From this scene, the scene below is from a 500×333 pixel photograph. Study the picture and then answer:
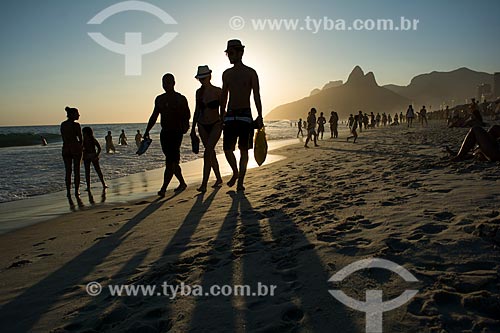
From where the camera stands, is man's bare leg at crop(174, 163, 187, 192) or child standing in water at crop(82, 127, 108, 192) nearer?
man's bare leg at crop(174, 163, 187, 192)

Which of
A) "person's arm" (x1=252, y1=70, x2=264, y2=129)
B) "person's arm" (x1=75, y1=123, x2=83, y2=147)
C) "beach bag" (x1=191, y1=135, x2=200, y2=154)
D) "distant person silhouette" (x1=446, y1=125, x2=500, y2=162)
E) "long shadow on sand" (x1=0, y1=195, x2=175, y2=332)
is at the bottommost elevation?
"long shadow on sand" (x1=0, y1=195, x2=175, y2=332)

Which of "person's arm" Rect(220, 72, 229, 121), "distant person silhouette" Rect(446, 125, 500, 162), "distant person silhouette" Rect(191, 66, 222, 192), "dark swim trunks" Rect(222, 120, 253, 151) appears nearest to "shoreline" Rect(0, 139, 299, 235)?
"distant person silhouette" Rect(191, 66, 222, 192)

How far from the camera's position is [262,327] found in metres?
1.79

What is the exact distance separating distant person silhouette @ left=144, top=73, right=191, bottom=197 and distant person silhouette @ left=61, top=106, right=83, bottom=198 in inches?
96.9

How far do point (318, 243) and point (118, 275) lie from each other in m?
1.63

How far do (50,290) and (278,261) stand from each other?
68.5 inches

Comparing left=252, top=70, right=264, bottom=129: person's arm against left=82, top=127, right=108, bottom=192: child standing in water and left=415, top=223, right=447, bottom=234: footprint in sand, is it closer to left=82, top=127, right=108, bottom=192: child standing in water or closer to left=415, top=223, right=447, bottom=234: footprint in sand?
left=415, top=223, right=447, bottom=234: footprint in sand

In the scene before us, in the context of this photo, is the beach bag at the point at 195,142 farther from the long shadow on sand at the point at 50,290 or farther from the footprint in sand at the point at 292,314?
the footprint in sand at the point at 292,314

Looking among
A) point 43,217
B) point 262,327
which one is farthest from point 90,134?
point 262,327

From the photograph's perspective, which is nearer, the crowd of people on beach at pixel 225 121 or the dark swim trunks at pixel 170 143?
the crowd of people on beach at pixel 225 121

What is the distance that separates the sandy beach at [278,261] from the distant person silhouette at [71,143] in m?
3.22

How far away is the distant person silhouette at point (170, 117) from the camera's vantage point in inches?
255

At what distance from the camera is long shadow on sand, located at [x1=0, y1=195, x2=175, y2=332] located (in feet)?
7.16

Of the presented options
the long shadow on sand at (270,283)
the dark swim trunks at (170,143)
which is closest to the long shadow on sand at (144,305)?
the long shadow on sand at (270,283)
